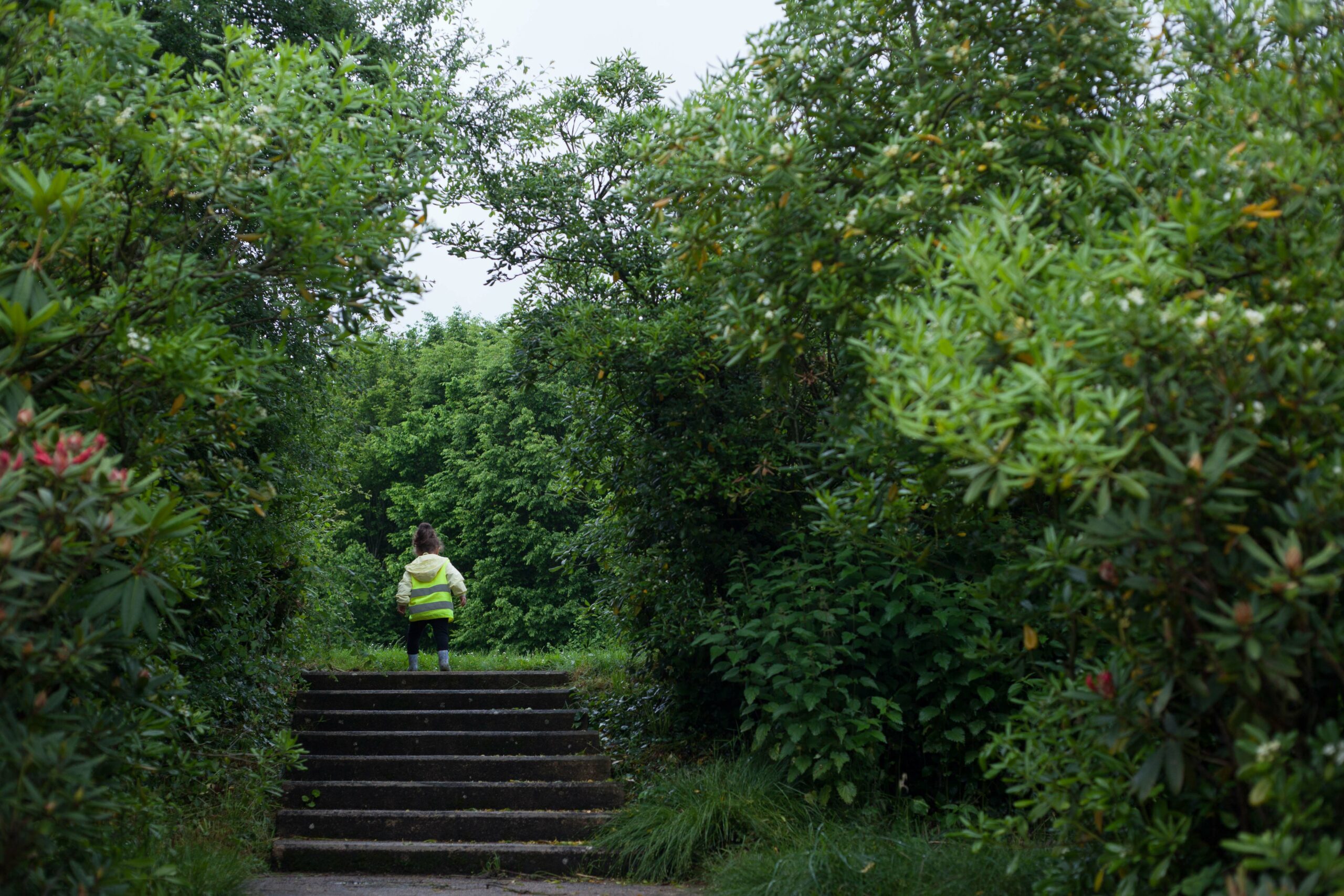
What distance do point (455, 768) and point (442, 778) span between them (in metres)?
0.11

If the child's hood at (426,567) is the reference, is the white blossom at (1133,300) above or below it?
above

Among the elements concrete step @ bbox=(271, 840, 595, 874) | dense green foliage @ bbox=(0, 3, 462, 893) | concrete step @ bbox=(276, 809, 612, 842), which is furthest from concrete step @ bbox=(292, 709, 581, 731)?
dense green foliage @ bbox=(0, 3, 462, 893)

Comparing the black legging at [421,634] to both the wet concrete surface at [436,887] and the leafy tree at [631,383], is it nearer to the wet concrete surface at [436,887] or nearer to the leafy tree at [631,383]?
the leafy tree at [631,383]

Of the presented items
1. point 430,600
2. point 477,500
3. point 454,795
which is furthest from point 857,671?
point 477,500

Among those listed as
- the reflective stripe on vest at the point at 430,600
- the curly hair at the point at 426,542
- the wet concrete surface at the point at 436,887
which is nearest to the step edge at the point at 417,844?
the wet concrete surface at the point at 436,887

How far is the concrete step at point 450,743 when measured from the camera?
754 cm

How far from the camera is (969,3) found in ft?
12.9

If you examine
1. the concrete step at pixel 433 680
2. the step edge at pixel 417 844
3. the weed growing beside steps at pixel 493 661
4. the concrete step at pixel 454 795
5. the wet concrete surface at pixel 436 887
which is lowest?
the wet concrete surface at pixel 436 887

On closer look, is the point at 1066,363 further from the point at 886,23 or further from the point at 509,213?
the point at 509,213

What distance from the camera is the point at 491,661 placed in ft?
33.8

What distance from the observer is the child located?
387 inches

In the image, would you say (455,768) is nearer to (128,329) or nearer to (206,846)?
(206,846)

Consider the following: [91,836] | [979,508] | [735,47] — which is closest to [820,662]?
[979,508]

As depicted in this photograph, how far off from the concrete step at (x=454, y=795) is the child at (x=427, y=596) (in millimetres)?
2813
